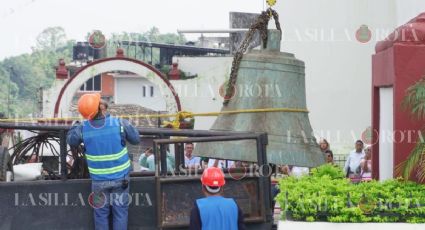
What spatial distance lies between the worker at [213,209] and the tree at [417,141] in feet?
6.25

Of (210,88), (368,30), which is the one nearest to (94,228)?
(368,30)

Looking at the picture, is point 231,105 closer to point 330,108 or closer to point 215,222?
point 215,222

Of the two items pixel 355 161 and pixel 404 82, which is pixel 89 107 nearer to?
pixel 404 82

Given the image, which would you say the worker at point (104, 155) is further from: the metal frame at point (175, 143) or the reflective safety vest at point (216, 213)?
the reflective safety vest at point (216, 213)

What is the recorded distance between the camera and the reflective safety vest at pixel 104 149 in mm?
8531

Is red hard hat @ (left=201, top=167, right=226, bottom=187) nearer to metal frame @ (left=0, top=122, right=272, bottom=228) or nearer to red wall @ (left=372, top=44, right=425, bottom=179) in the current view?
metal frame @ (left=0, top=122, right=272, bottom=228)

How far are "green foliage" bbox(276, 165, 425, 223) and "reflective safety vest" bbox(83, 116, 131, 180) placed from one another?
146cm

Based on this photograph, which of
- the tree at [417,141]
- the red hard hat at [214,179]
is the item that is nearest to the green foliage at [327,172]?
the tree at [417,141]

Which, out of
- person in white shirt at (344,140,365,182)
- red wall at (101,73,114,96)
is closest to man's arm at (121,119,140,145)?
person in white shirt at (344,140,365,182)

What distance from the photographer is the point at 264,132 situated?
360 inches

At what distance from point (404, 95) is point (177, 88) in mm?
31574

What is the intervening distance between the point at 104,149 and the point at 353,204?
2.18 m

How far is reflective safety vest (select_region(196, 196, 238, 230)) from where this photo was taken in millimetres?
7551

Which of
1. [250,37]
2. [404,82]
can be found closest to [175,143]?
[250,37]
